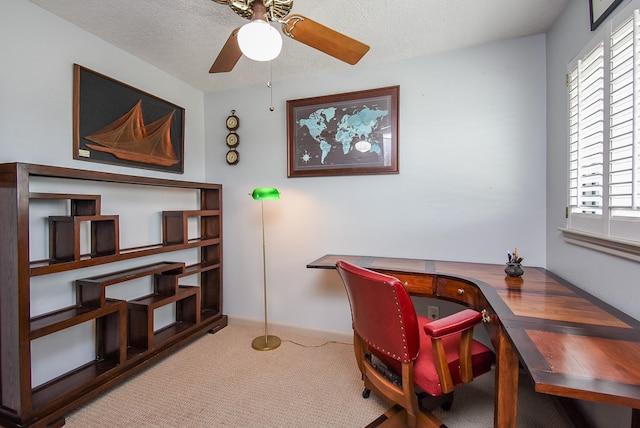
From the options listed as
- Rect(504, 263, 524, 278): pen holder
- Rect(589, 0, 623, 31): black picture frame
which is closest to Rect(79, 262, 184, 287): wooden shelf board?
Rect(504, 263, 524, 278): pen holder

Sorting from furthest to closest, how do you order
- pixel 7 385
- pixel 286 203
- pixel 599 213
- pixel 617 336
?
1. pixel 286 203
2. pixel 7 385
3. pixel 599 213
4. pixel 617 336

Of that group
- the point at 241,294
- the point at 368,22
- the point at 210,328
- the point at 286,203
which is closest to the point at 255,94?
the point at 286,203

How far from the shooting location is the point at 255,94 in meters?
2.93

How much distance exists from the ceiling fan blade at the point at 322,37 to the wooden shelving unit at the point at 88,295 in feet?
4.98

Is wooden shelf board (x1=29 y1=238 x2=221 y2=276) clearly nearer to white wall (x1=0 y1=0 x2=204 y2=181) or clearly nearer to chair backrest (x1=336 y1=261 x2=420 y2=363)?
white wall (x1=0 y1=0 x2=204 y2=181)

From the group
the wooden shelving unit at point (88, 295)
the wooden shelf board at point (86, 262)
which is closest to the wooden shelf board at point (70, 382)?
the wooden shelving unit at point (88, 295)

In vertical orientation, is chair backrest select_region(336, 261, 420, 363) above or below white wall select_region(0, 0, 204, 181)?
below

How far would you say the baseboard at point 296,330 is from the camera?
104 inches

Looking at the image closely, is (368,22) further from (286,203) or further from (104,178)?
(104,178)

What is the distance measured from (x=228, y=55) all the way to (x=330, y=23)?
738 mm

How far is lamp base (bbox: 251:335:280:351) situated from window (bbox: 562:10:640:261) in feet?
7.57

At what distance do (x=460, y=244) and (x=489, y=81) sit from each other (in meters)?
1.27

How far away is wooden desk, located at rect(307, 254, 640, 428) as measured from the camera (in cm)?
75

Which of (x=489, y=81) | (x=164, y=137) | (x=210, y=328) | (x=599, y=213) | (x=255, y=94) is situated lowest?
(x=210, y=328)
